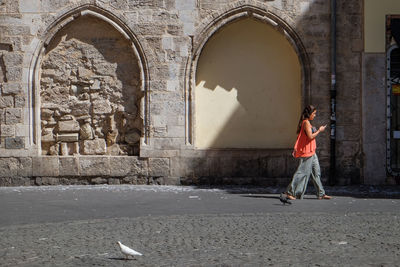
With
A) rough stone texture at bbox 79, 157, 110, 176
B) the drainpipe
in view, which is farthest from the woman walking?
rough stone texture at bbox 79, 157, 110, 176

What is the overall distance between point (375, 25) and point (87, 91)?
5851 millimetres

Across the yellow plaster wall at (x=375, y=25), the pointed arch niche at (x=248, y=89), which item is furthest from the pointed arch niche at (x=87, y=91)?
the yellow plaster wall at (x=375, y=25)

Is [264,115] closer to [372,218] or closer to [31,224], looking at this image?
[372,218]

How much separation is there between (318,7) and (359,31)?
36.6 inches

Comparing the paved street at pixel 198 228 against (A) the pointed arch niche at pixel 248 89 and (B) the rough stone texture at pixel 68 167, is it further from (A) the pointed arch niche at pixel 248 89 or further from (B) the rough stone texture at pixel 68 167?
(A) the pointed arch niche at pixel 248 89

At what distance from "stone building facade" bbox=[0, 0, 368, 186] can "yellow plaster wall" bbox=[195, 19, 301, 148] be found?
0.34 m

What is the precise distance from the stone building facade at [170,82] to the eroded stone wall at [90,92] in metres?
0.10

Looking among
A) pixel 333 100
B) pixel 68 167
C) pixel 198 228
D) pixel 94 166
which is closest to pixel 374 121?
pixel 333 100

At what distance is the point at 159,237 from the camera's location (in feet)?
25.6

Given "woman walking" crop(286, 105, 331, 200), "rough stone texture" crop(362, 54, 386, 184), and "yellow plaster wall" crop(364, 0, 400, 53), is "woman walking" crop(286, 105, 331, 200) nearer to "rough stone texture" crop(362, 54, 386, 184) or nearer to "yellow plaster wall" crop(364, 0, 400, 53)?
"rough stone texture" crop(362, 54, 386, 184)

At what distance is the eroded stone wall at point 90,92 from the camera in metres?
14.7

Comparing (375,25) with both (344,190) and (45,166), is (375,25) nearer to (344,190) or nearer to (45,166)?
(344,190)

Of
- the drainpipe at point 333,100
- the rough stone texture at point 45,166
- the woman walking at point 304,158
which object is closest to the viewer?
the woman walking at point 304,158

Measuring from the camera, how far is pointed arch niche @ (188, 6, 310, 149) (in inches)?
586
